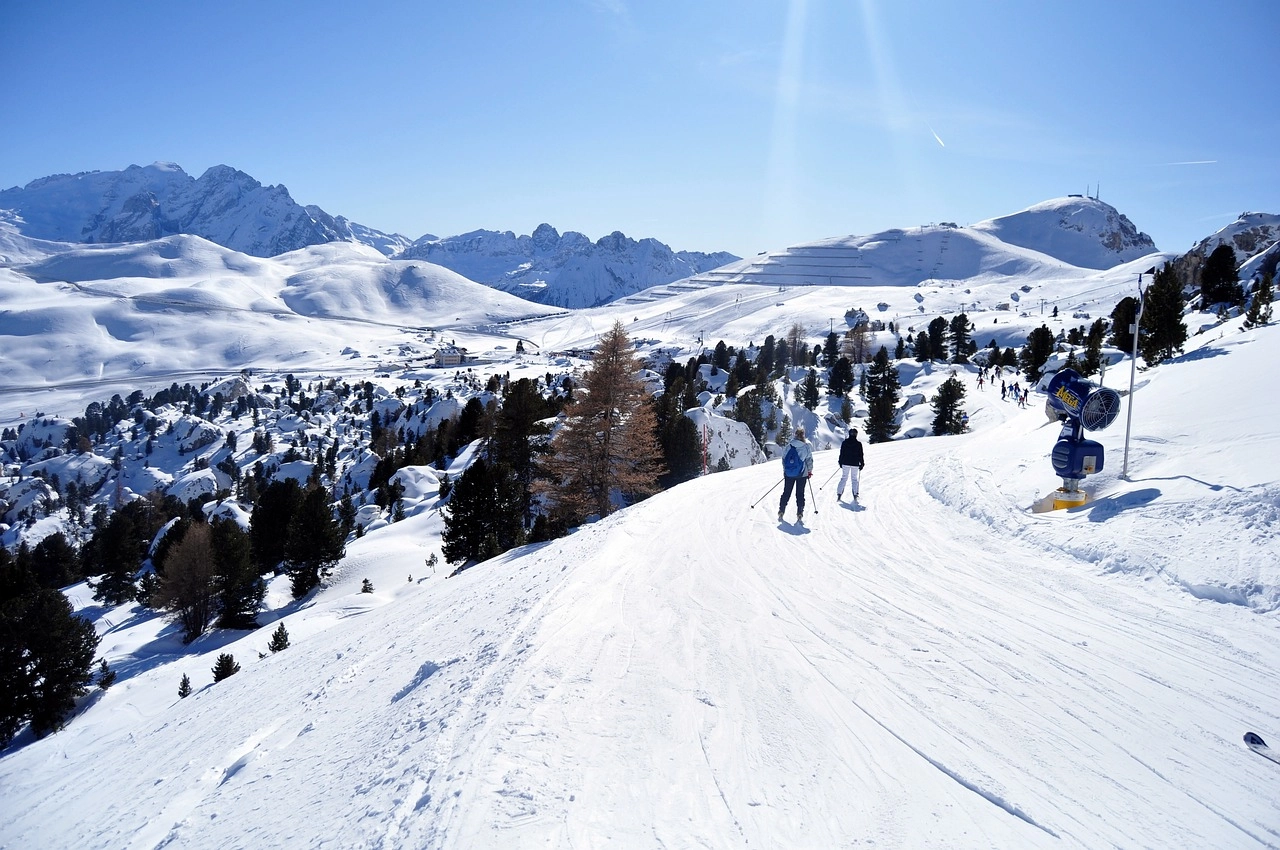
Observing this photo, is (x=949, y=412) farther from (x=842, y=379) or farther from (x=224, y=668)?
Answer: (x=224, y=668)

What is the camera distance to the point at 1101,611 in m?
6.18

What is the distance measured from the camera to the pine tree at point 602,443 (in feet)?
80.1

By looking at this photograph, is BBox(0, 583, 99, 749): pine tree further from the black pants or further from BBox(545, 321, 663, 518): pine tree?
the black pants

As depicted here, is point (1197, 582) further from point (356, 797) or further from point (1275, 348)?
point (1275, 348)

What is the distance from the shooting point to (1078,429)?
378 inches

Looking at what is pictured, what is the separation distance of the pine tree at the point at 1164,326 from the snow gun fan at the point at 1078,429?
82.6 ft

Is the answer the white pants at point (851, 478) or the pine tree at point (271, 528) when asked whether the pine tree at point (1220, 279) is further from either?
the pine tree at point (271, 528)

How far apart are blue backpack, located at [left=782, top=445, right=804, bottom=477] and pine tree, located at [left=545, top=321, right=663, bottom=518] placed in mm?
13162

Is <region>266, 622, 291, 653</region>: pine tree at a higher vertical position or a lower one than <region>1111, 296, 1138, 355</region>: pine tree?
lower

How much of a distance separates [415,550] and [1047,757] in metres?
38.3

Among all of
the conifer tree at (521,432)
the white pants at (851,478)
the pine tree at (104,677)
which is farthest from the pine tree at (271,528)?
the white pants at (851,478)

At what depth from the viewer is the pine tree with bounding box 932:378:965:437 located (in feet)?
143

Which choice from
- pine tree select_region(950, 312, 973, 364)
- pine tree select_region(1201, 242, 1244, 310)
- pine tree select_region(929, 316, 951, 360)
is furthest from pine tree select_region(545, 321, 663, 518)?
pine tree select_region(950, 312, 973, 364)

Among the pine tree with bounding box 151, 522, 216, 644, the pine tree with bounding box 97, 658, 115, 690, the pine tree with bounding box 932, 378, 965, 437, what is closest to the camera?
the pine tree with bounding box 97, 658, 115, 690
